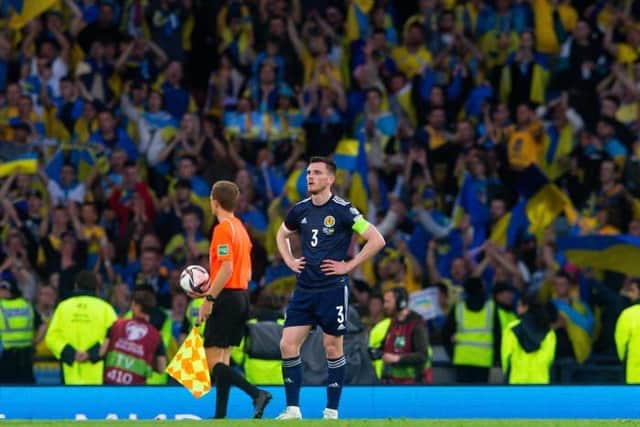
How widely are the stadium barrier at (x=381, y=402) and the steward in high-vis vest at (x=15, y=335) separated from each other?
3.15 meters

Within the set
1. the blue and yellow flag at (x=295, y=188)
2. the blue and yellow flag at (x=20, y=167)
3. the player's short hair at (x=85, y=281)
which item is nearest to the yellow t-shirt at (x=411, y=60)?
the blue and yellow flag at (x=295, y=188)

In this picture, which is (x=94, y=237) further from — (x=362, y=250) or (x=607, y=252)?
(x=362, y=250)

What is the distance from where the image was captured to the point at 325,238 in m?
12.7

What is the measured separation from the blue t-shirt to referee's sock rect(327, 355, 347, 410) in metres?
0.56

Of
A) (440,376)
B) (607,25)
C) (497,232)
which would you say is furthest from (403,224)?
(607,25)

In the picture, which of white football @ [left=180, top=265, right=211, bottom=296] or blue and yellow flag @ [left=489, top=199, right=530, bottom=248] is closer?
white football @ [left=180, top=265, right=211, bottom=296]

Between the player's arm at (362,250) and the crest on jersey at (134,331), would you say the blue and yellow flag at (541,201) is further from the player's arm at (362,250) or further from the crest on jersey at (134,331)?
the player's arm at (362,250)

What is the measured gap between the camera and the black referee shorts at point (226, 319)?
42.4 ft

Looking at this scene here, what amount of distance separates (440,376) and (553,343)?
2182mm

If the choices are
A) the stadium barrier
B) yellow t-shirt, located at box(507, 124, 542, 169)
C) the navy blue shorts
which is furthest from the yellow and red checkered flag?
yellow t-shirt, located at box(507, 124, 542, 169)

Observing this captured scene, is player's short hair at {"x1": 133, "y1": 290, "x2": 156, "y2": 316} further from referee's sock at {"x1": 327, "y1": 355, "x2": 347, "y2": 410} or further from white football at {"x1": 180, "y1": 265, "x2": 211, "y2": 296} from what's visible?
referee's sock at {"x1": 327, "y1": 355, "x2": 347, "y2": 410}

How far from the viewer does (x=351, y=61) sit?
72.0ft

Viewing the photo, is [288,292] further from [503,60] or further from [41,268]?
[503,60]

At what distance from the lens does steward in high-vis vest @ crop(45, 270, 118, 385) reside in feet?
52.2
